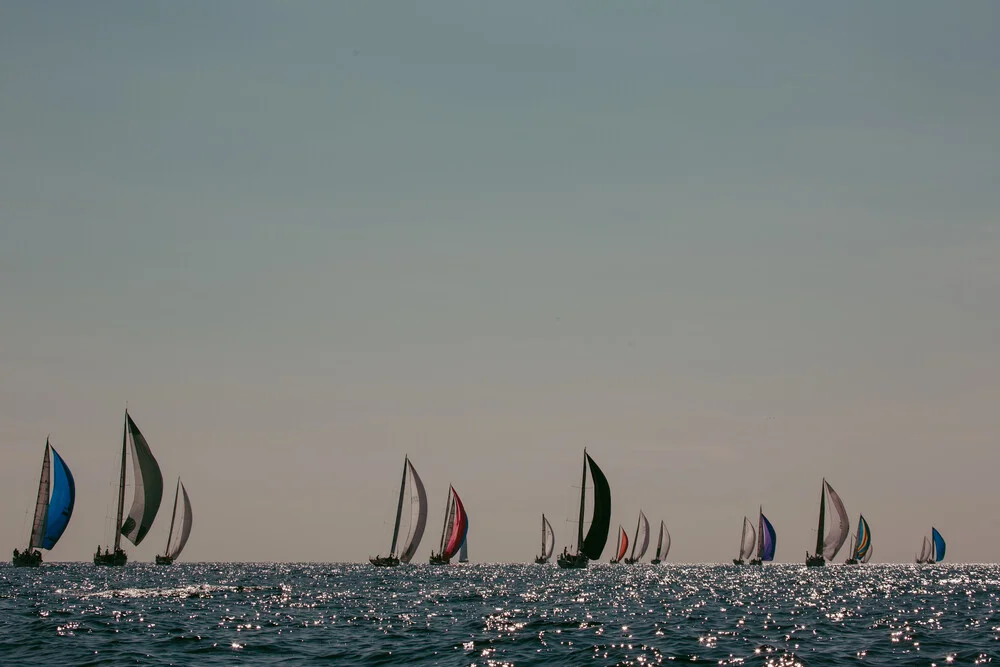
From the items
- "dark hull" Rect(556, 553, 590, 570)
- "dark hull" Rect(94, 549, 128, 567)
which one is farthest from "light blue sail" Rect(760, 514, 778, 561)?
"dark hull" Rect(94, 549, 128, 567)

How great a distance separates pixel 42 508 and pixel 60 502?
1539 mm

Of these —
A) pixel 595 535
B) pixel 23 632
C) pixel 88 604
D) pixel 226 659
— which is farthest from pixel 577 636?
pixel 595 535

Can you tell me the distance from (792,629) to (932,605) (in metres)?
21.2

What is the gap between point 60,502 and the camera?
288 ft

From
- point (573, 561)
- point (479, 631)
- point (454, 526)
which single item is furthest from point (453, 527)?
point (479, 631)

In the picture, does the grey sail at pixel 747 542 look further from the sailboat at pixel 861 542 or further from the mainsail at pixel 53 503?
the mainsail at pixel 53 503

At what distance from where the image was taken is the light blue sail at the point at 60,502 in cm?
8706

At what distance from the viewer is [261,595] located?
55406 mm

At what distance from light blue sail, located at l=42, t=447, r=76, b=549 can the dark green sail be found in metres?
44.2

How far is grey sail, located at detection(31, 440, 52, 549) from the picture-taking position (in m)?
86.5

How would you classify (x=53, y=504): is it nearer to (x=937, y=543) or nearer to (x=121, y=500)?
(x=121, y=500)

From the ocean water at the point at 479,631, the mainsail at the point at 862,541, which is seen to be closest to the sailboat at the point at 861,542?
the mainsail at the point at 862,541

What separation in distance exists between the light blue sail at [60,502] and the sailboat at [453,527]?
138ft

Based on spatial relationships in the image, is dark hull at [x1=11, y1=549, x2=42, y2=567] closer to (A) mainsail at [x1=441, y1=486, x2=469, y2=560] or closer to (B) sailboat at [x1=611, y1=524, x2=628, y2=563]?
(A) mainsail at [x1=441, y1=486, x2=469, y2=560]
